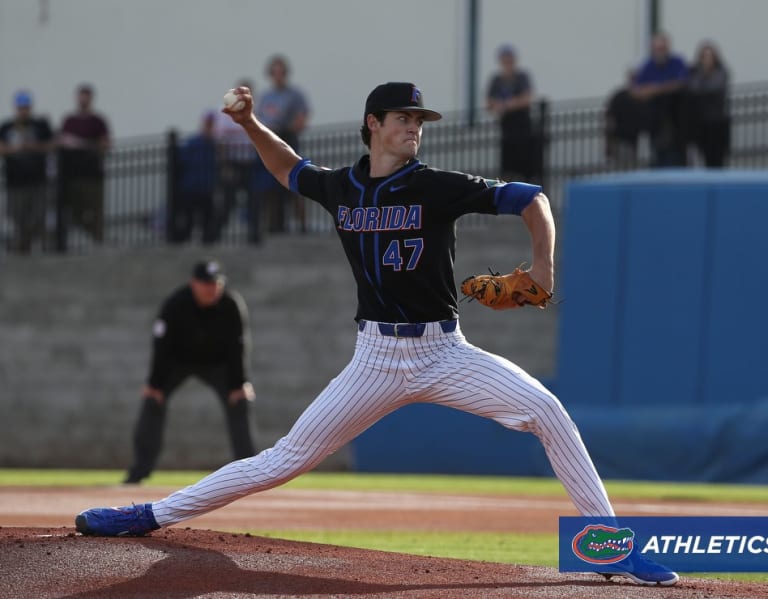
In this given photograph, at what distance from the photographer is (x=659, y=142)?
18547mm

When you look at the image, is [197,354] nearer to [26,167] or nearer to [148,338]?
[148,338]

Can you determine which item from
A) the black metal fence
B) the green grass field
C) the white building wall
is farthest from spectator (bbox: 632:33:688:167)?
the green grass field

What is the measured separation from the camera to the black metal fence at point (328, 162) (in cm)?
1872

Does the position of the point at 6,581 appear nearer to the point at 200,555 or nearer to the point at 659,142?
the point at 200,555

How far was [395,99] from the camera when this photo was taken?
274 inches

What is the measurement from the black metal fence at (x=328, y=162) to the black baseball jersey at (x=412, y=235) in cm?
1177

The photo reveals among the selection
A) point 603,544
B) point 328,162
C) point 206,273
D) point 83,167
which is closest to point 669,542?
point 603,544

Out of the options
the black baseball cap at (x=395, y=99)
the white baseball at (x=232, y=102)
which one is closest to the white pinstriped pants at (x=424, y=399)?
the black baseball cap at (x=395, y=99)

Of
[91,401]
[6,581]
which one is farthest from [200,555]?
[91,401]

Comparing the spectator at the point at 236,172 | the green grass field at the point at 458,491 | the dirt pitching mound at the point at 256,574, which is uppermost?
the spectator at the point at 236,172

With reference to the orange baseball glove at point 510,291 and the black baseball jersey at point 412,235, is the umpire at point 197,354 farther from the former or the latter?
the orange baseball glove at point 510,291

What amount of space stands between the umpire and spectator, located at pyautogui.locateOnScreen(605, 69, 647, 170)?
6106mm

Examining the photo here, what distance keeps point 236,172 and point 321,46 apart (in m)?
4.27

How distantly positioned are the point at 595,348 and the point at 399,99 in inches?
419
